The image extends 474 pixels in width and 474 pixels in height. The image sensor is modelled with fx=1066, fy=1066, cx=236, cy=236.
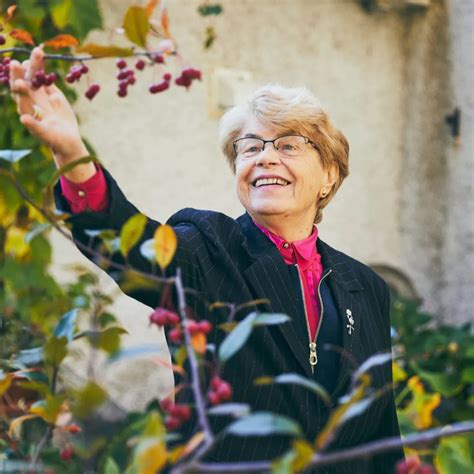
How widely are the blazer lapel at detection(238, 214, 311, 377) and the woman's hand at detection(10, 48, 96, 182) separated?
0.61 m

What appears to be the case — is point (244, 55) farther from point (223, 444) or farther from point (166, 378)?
point (223, 444)

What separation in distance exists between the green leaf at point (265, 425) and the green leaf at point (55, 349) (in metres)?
0.61

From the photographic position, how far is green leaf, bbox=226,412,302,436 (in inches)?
36.8

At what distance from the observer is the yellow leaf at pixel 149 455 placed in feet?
3.16

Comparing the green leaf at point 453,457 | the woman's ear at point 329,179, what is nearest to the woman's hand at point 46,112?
the woman's ear at point 329,179

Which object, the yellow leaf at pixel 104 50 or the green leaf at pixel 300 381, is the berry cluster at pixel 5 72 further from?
the green leaf at pixel 300 381

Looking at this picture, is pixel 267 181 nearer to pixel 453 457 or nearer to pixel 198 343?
pixel 453 457

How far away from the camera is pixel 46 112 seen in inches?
61.4

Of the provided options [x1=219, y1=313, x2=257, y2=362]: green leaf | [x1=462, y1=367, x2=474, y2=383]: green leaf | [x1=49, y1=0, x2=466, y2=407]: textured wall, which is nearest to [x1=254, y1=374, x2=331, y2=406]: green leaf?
[x1=219, y1=313, x2=257, y2=362]: green leaf

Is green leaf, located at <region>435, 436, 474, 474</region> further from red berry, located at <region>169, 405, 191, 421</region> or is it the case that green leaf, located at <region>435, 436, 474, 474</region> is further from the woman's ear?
red berry, located at <region>169, 405, 191, 421</region>

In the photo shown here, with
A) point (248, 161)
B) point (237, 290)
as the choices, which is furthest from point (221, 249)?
point (248, 161)

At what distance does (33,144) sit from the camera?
358cm

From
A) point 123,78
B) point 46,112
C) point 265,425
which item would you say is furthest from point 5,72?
point 265,425

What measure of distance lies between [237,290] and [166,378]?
9.66 ft
